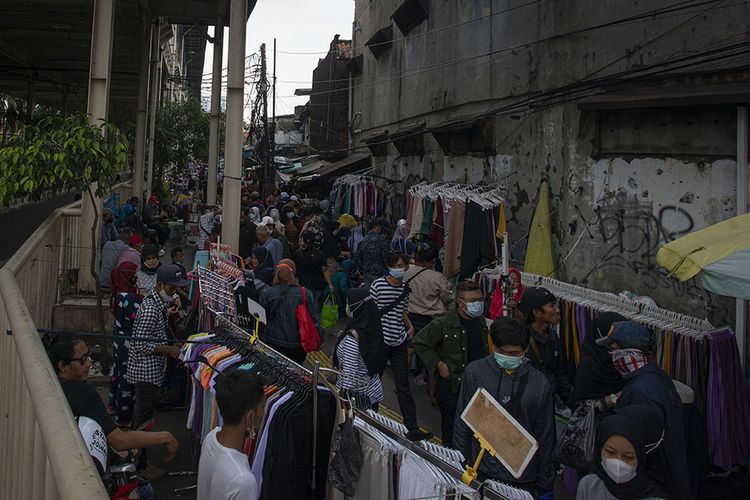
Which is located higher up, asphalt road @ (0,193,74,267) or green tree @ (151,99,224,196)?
green tree @ (151,99,224,196)

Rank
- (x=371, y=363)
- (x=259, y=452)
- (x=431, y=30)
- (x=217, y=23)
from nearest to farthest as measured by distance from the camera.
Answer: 1. (x=259, y=452)
2. (x=371, y=363)
3. (x=431, y=30)
4. (x=217, y=23)

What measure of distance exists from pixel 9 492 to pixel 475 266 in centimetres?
781

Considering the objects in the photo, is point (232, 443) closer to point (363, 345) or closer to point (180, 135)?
point (363, 345)

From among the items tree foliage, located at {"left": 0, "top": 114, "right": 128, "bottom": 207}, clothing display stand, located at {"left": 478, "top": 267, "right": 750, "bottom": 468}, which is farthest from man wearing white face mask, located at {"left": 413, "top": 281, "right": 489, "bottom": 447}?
tree foliage, located at {"left": 0, "top": 114, "right": 128, "bottom": 207}

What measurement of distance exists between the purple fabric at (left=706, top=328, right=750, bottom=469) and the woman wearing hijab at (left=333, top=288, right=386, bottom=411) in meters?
2.82

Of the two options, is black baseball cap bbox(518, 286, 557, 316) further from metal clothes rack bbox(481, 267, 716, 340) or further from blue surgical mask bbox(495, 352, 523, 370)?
blue surgical mask bbox(495, 352, 523, 370)

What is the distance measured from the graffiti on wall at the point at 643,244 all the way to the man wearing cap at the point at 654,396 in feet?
12.8

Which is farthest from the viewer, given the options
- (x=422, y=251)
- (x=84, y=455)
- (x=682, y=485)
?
(x=422, y=251)

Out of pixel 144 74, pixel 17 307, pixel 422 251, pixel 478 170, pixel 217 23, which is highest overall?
pixel 217 23

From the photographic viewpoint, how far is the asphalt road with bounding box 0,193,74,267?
50.1ft

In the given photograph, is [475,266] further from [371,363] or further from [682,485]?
[682,485]

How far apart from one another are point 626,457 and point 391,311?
3791 mm

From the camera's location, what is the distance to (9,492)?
10.3 feet

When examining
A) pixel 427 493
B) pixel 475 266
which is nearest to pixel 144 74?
pixel 475 266
